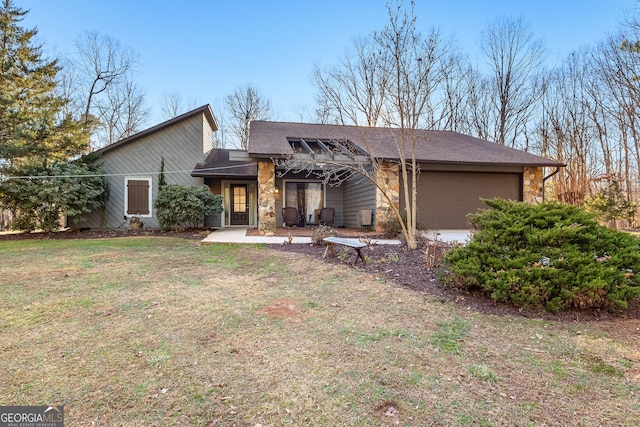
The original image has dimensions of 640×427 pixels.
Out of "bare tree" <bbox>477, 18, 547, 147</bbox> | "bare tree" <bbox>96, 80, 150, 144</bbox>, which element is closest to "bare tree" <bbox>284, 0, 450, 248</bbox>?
"bare tree" <bbox>477, 18, 547, 147</bbox>

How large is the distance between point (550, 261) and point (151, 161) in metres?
12.4

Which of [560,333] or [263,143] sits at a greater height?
[263,143]

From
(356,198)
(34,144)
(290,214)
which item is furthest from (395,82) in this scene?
(34,144)

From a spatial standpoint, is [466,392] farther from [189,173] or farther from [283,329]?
[189,173]

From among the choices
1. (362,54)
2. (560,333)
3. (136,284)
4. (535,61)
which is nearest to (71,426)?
(136,284)

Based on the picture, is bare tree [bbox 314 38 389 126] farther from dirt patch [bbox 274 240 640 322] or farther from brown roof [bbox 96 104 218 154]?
brown roof [bbox 96 104 218 154]

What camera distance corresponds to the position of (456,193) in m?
10.9

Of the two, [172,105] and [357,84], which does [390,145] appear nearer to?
[357,84]

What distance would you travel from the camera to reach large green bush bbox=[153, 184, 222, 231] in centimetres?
1013

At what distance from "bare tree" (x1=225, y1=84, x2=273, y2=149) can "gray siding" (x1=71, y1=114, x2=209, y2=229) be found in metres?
10.4

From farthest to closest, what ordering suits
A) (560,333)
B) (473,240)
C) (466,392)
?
(473,240), (560,333), (466,392)

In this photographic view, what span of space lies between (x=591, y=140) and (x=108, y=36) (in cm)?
2622

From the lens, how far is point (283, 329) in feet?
9.61

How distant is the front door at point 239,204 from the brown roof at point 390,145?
2.39 m
